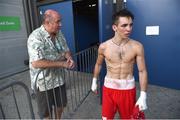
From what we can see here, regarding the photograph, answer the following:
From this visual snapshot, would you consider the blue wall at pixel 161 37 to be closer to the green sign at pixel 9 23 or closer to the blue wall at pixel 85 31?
→ the blue wall at pixel 85 31

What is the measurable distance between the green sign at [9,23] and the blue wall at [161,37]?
3895 millimetres

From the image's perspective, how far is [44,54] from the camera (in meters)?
2.09

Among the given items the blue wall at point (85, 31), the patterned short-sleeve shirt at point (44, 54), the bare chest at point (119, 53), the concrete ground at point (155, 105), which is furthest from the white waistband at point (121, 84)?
the blue wall at point (85, 31)

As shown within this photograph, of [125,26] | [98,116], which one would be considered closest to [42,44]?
[125,26]

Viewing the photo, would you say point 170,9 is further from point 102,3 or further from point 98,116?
point 98,116

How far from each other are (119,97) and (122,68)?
1.02ft

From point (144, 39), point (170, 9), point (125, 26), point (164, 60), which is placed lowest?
point (164, 60)

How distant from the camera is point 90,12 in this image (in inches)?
237

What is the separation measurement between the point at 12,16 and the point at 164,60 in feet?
16.0

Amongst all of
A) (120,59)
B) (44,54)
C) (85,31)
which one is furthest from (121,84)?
(85,31)

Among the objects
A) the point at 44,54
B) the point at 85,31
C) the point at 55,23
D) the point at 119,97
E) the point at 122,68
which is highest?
the point at 55,23

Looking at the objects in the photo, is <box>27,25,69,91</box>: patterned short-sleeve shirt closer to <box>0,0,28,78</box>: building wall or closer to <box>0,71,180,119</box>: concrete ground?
<box>0,71,180,119</box>: concrete ground

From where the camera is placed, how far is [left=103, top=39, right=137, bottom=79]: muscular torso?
1862 millimetres

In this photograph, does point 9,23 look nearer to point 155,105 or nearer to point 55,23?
point 55,23
